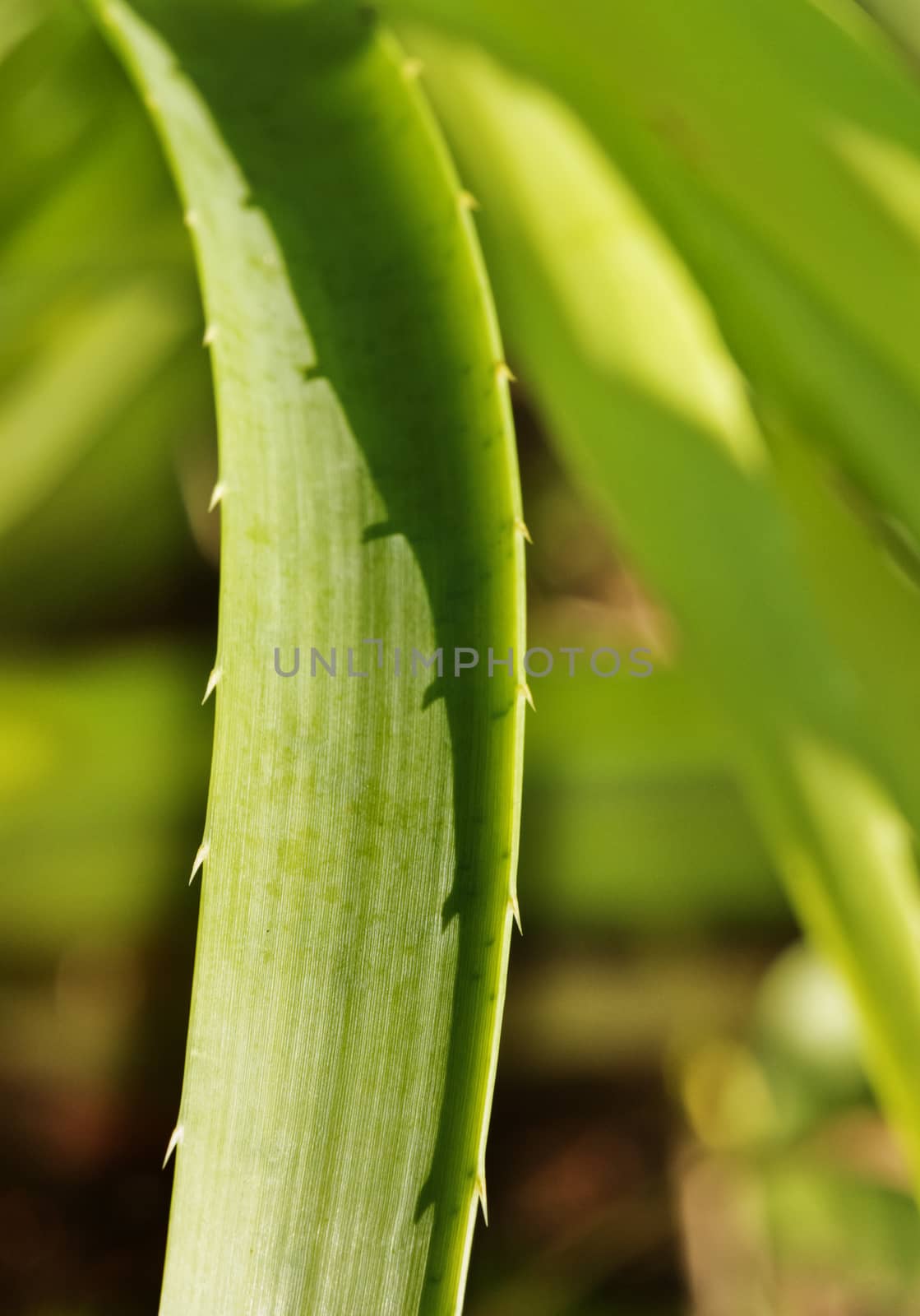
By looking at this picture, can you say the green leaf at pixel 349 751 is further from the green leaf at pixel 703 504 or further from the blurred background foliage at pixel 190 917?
the blurred background foliage at pixel 190 917

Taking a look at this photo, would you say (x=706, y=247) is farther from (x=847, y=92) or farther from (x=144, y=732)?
(x=144, y=732)

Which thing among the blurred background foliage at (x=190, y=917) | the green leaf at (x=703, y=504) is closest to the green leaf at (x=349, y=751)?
the green leaf at (x=703, y=504)

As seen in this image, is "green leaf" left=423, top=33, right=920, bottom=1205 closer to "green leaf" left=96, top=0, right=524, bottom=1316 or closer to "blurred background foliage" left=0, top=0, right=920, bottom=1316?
"green leaf" left=96, top=0, right=524, bottom=1316

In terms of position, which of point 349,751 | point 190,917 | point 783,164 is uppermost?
point 783,164

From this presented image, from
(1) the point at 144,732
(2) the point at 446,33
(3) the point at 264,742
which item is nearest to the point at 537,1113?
(1) the point at 144,732

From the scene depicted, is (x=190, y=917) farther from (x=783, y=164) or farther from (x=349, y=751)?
(x=783, y=164)

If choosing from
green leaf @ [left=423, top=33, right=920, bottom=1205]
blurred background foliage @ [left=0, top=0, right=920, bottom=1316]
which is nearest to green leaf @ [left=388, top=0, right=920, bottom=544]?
green leaf @ [left=423, top=33, right=920, bottom=1205]

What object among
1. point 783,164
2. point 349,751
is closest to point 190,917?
point 349,751
